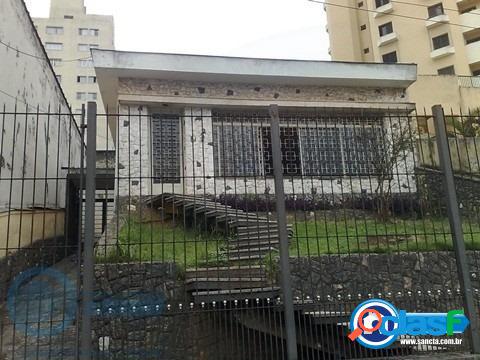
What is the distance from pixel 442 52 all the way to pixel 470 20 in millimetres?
2926

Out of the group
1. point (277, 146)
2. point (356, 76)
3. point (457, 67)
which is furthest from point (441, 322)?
point (457, 67)

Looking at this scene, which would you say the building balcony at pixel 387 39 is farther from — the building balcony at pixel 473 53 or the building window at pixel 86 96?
the building window at pixel 86 96

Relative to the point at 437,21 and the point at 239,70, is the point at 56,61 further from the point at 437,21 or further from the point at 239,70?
the point at 239,70

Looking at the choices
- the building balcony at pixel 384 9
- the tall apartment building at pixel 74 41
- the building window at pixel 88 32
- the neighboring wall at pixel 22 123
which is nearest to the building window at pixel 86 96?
the tall apartment building at pixel 74 41

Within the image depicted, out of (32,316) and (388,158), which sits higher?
(388,158)

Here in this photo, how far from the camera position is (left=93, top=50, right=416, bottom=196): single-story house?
36.6ft

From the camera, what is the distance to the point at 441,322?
464cm

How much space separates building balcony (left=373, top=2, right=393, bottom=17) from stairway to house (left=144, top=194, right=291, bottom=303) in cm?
2998

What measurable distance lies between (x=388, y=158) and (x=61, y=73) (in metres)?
45.0

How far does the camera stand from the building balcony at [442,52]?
3045 centimetres

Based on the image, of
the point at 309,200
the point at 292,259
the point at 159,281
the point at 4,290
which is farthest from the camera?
the point at 309,200

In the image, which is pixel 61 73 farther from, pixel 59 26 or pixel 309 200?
pixel 309 200

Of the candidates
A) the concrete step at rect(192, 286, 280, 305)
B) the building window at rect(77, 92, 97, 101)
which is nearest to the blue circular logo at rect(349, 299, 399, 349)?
the concrete step at rect(192, 286, 280, 305)

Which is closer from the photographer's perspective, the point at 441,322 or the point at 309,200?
the point at 441,322
